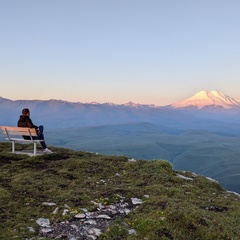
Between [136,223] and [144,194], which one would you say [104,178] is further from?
[136,223]

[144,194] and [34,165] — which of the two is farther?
[34,165]

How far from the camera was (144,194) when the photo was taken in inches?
537

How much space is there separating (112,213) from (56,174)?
614cm

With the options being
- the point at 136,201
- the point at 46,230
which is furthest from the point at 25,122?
the point at 46,230

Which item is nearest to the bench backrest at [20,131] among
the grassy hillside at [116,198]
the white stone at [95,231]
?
the grassy hillside at [116,198]

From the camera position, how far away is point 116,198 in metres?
13.0

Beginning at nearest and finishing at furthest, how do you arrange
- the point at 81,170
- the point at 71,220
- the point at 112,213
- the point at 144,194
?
the point at 71,220 < the point at 112,213 < the point at 144,194 < the point at 81,170

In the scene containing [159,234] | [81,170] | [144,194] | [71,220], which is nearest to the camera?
[159,234]

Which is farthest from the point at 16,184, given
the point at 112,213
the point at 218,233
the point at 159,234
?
the point at 218,233

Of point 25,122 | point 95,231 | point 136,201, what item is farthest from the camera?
point 25,122

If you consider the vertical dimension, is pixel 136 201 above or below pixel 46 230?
above

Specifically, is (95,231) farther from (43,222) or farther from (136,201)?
(136,201)

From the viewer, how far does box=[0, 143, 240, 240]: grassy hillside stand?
391 inches

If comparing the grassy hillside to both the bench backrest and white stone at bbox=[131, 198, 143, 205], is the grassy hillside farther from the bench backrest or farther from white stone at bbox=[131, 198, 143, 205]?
the bench backrest
